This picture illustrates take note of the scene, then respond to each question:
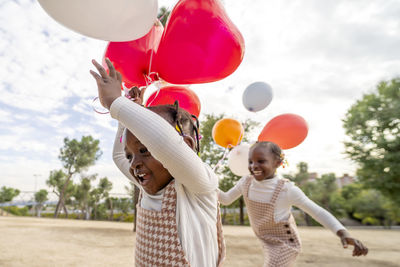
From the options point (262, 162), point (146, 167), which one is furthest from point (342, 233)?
point (146, 167)

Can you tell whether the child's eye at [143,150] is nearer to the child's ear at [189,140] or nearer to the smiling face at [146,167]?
the smiling face at [146,167]

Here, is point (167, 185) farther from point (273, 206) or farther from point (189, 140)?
point (273, 206)

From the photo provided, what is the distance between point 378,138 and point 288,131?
13.6m

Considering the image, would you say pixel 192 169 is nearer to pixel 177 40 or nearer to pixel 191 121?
pixel 191 121

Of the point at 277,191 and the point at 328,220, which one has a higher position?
the point at 277,191

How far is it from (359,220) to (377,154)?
1003 centimetres

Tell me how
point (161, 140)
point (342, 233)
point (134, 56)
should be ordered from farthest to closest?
point (342, 233) < point (134, 56) < point (161, 140)

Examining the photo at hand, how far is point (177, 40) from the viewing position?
64.6 inches

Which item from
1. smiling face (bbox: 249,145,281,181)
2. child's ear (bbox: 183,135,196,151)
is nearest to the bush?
smiling face (bbox: 249,145,281,181)

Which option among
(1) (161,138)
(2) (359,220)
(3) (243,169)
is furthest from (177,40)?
(2) (359,220)

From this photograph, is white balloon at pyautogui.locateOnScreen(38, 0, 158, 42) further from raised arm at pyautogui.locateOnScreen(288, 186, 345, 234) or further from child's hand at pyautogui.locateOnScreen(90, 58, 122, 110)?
raised arm at pyautogui.locateOnScreen(288, 186, 345, 234)

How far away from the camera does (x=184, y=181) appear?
1.03m

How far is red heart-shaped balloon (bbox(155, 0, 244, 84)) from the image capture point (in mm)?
1629

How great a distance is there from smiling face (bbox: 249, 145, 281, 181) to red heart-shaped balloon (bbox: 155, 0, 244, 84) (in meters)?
1.38
